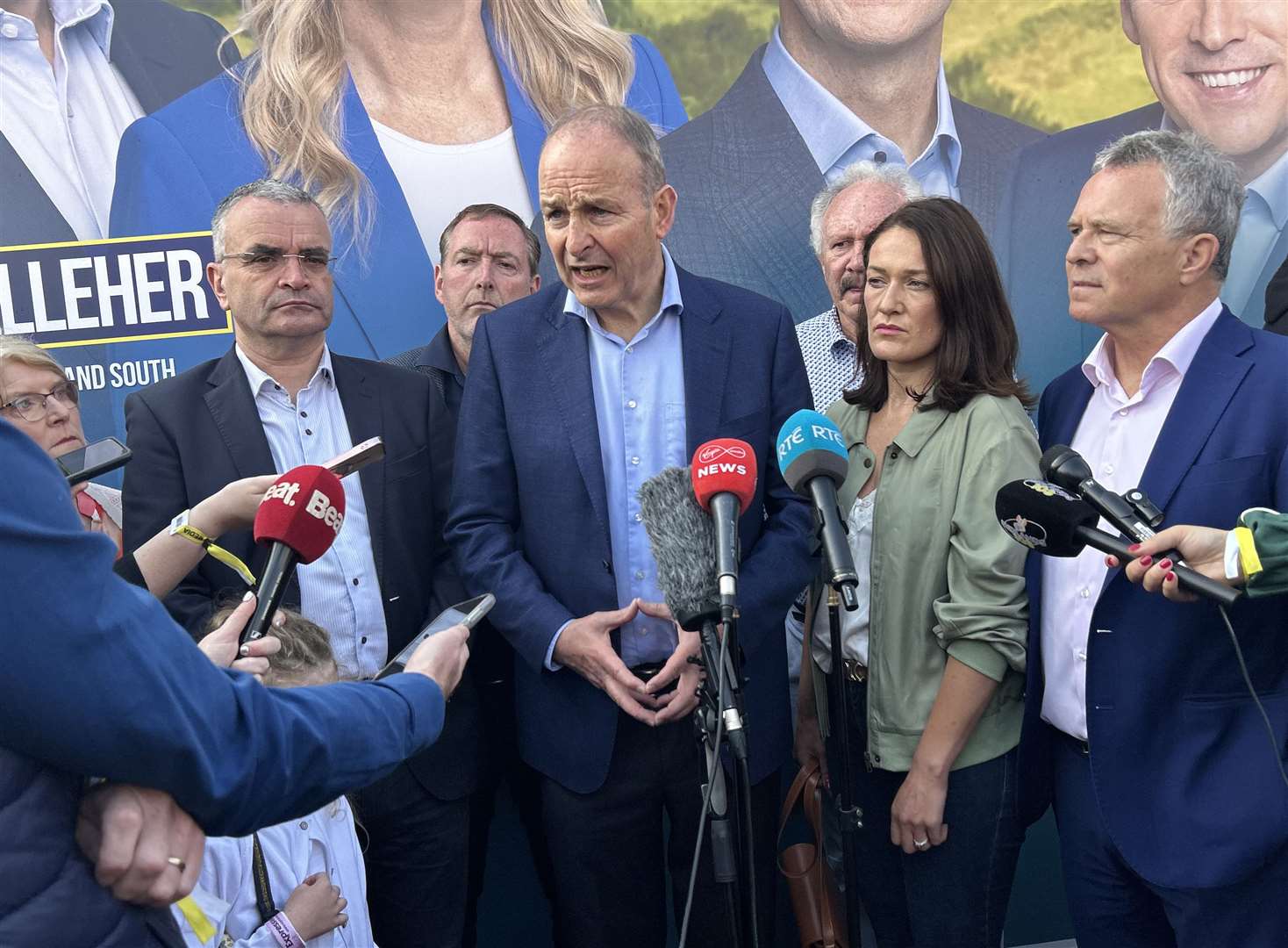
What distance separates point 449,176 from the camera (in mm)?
4137

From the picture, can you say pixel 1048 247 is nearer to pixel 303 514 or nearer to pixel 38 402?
pixel 303 514

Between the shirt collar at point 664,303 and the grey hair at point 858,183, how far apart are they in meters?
1.13

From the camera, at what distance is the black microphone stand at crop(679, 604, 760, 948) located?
79.0 inches

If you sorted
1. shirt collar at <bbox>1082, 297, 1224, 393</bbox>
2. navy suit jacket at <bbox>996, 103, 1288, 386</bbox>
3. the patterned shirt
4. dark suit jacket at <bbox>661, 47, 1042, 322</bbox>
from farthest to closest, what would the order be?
navy suit jacket at <bbox>996, 103, 1288, 386</bbox>
dark suit jacket at <bbox>661, 47, 1042, 322</bbox>
the patterned shirt
shirt collar at <bbox>1082, 297, 1224, 393</bbox>

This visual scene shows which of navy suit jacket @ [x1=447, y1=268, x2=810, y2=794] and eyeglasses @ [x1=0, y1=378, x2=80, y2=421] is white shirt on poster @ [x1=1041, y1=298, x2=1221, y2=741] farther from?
eyeglasses @ [x1=0, y1=378, x2=80, y2=421]

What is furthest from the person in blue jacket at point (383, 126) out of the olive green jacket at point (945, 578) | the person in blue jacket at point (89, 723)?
the person in blue jacket at point (89, 723)

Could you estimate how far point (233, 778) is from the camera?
145 centimetres

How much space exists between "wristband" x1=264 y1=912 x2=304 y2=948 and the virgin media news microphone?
1763mm

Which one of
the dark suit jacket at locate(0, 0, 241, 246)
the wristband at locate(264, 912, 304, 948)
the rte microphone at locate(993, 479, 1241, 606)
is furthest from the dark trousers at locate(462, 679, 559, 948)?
the dark suit jacket at locate(0, 0, 241, 246)

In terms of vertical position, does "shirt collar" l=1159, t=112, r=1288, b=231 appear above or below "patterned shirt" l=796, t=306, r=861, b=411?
above

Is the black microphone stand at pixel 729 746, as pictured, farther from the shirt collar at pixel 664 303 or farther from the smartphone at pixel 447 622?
the shirt collar at pixel 664 303

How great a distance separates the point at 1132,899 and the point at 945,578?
82 cm

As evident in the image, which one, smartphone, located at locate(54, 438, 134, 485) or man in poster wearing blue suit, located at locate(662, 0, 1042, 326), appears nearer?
smartphone, located at locate(54, 438, 134, 485)

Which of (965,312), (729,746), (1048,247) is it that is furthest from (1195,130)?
(729,746)
